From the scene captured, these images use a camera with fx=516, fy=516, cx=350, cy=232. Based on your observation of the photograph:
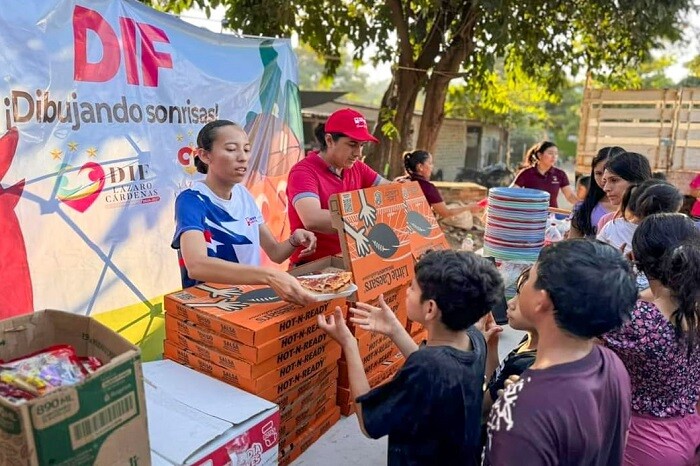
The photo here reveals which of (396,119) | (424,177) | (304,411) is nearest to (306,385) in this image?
(304,411)

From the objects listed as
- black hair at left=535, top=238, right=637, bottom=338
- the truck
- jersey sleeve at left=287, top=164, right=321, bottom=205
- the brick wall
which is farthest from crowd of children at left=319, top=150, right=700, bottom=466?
the brick wall

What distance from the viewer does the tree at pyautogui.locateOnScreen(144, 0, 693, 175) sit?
223 inches

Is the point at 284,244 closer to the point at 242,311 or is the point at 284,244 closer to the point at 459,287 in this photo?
the point at 242,311

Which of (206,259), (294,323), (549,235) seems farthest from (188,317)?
(549,235)

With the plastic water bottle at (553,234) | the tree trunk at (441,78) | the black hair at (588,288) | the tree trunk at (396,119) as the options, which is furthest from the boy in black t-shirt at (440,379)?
the tree trunk at (441,78)

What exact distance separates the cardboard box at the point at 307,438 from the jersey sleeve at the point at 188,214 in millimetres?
882

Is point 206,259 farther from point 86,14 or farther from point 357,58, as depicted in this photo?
point 357,58

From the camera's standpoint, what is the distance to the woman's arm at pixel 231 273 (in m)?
1.73

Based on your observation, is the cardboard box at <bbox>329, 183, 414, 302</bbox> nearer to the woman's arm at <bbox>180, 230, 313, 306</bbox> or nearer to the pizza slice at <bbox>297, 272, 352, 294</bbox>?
the pizza slice at <bbox>297, 272, 352, 294</bbox>

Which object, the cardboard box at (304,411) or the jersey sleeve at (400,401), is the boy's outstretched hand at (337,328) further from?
the cardboard box at (304,411)

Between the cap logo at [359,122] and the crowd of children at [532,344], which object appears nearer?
the crowd of children at [532,344]

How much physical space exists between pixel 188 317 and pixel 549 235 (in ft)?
10.4

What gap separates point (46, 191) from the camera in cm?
257

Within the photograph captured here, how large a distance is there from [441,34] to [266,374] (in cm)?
556
